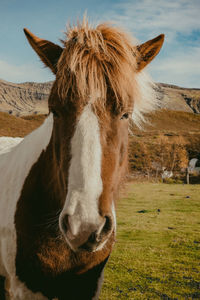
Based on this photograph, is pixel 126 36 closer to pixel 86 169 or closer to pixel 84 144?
pixel 84 144

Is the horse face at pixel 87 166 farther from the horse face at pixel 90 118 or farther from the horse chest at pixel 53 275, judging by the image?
the horse chest at pixel 53 275

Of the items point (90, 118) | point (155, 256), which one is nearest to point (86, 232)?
point (90, 118)

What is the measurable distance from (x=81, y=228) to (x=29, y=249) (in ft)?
4.02

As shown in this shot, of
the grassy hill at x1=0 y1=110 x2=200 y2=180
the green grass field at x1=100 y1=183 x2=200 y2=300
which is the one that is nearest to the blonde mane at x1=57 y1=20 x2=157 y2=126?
the green grass field at x1=100 y1=183 x2=200 y2=300

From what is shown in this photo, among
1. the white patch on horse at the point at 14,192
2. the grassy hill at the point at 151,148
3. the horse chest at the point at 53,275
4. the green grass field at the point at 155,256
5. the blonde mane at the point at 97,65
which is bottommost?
the grassy hill at the point at 151,148

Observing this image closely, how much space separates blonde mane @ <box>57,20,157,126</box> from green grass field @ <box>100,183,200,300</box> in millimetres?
4429

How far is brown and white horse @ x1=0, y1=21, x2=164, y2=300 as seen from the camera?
1.82m

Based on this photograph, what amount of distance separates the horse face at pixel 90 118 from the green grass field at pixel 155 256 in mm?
3987

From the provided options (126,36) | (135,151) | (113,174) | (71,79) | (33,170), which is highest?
(126,36)

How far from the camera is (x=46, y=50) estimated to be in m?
2.57

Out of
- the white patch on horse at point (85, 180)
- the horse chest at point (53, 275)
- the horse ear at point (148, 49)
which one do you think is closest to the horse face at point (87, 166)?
the white patch on horse at point (85, 180)

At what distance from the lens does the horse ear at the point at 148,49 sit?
272 cm

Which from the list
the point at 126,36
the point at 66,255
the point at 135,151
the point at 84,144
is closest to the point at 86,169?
the point at 84,144

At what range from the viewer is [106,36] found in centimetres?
251
